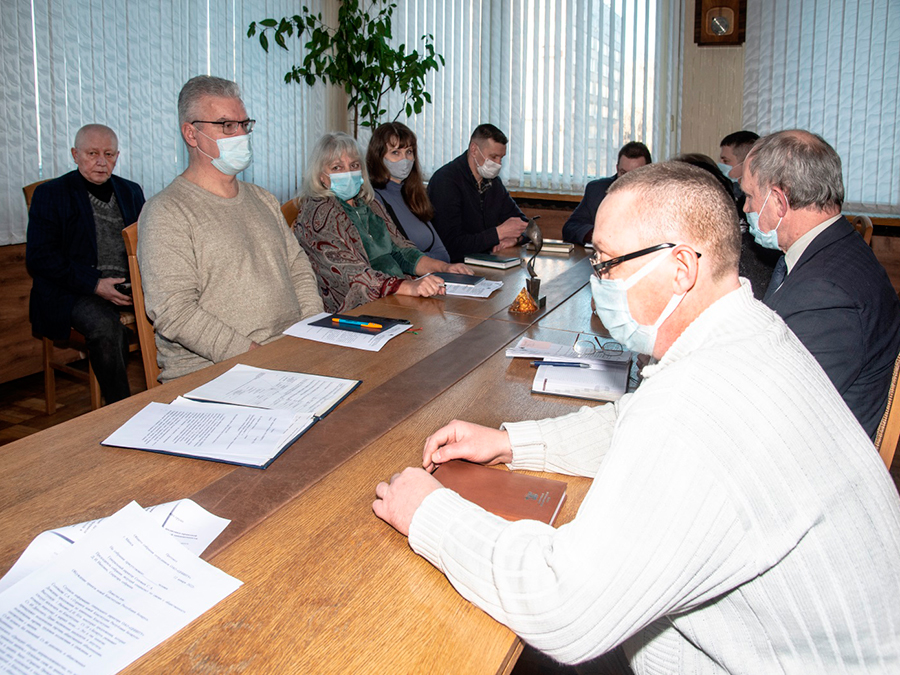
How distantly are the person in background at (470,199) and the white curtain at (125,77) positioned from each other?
1.63 meters

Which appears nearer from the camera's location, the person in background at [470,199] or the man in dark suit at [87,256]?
the man in dark suit at [87,256]

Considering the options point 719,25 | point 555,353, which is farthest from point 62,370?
point 719,25

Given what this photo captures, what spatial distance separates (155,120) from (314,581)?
390 centimetres

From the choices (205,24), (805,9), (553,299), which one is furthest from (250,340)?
(805,9)

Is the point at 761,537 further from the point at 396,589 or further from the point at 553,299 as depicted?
the point at 553,299

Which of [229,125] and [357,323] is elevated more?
[229,125]

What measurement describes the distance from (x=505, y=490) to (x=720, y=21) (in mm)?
4787

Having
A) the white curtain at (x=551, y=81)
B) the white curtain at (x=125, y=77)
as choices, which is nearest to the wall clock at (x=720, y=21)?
the white curtain at (x=551, y=81)

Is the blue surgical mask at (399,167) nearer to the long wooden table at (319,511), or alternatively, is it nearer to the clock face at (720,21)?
the long wooden table at (319,511)

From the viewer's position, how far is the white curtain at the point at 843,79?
14.7 ft

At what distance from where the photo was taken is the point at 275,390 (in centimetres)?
153

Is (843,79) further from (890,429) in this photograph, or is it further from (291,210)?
(890,429)

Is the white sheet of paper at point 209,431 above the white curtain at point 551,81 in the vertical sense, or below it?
below

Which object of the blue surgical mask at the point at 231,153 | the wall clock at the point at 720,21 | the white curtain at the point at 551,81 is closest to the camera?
the blue surgical mask at the point at 231,153
